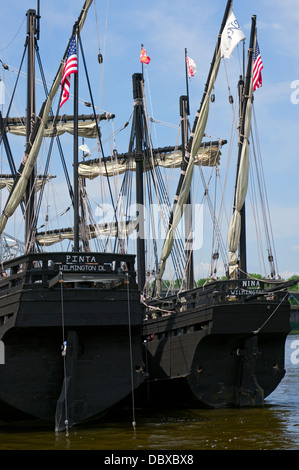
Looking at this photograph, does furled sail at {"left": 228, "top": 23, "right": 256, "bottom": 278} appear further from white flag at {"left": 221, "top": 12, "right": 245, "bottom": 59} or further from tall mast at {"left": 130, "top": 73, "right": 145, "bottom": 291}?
tall mast at {"left": 130, "top": 73, "right": 145, "bottom": 291}

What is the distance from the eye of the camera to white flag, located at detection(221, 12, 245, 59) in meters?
32.3

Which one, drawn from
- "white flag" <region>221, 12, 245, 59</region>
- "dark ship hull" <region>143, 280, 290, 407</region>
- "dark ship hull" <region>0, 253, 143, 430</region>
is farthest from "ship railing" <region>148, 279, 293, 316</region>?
"white flag" <region>221, 12, 245, 59</region>

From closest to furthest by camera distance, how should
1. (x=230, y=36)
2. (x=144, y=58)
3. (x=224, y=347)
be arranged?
(x=224, y=347) < (x=230, y=36) < (x=144, y=58)

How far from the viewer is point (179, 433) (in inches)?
811

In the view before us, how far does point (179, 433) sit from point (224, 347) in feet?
21.0

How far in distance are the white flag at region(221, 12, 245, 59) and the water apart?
52.4 feet

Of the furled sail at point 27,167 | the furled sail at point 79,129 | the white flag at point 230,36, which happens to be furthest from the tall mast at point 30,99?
the white flag at point 230,36

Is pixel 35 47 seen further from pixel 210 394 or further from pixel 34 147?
pixel 210 394

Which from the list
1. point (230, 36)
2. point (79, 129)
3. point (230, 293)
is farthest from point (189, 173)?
point (79, 129)

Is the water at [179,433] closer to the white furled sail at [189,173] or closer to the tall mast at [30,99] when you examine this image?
the white furled sail at [189,173]

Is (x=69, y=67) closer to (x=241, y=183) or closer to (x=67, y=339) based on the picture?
(x=241, y=183)

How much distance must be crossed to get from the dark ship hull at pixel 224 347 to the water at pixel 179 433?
970 millimetres
